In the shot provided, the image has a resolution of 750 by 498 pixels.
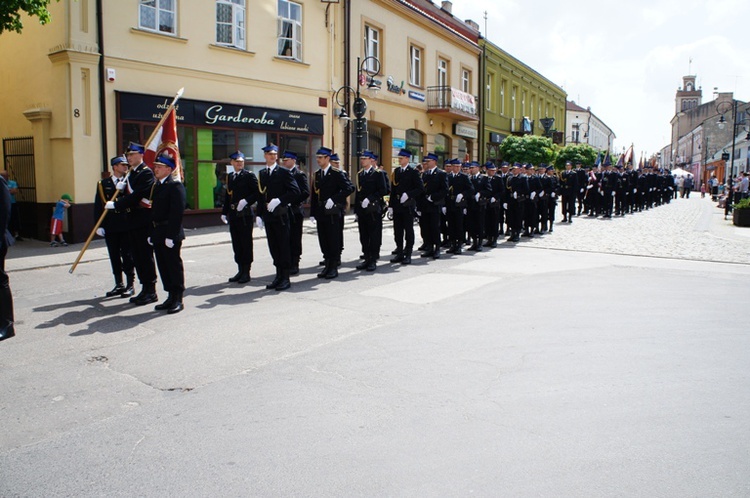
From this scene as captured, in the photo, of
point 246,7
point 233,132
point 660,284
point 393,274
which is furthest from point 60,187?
point 660,284

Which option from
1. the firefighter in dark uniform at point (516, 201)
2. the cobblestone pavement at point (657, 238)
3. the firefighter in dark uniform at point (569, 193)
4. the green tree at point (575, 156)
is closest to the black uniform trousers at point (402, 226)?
the cobblestone pavement at point (657, 238)

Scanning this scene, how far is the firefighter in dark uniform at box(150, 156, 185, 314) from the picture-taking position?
773cm

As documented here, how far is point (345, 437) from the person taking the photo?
4098 millimetres

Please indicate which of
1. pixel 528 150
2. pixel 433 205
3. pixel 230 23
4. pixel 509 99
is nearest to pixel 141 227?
pixel 433 205

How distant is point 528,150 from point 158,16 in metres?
23.5

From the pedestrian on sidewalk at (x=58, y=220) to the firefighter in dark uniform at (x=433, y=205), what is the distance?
7.85m

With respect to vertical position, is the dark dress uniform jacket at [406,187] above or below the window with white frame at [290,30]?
below

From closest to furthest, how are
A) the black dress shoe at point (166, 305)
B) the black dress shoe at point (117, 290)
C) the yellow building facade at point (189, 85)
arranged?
the black dress shoe at point (166, 305)
the black dress shoe at point (117, 290)
the yellow building facade at point (189, 85)

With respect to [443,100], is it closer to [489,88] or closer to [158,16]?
[489,88]

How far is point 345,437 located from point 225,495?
929mm

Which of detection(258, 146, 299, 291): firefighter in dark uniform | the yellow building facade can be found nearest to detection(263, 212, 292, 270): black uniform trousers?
detection(258, 146, 299, 291): firefighter in dark uniform

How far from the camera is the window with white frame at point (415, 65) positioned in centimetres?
2769

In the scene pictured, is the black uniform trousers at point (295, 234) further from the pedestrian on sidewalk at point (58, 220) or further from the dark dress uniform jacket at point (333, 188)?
the pedestrian on sidewalk at point (58, 220)

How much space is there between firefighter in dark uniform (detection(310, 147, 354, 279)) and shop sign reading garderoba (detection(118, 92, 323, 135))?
7.52 m
